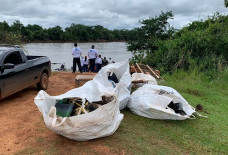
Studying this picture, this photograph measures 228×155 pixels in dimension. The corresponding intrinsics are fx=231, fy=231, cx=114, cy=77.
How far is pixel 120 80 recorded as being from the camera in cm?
646

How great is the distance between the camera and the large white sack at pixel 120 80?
552cm

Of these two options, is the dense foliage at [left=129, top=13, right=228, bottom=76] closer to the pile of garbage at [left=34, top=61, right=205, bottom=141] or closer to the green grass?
the green grass

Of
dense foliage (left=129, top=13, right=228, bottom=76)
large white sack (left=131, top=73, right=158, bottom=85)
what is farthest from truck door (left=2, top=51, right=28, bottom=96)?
dense foliage (left=129, top=13, right=228, bottom=76)

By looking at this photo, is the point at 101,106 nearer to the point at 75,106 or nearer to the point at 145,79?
the point at 75,106

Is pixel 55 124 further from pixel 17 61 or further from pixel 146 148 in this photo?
pixel 17 61

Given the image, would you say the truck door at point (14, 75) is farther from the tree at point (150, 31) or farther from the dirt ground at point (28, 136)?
the tree at point (150, 31)

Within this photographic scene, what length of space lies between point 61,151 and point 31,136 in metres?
0.84

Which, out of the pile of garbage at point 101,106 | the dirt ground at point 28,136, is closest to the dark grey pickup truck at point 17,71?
the dirt ground at point 28,136

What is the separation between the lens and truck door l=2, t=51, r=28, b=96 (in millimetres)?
5785

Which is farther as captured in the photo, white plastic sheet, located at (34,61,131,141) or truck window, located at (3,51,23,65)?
truck window, located at (3,51,23,65)

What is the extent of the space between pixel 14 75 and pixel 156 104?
375cm

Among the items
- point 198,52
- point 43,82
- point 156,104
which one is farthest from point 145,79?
point 198,52

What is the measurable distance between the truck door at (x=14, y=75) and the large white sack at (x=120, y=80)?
2.11m

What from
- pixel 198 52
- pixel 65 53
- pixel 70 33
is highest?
pixel 198 52
